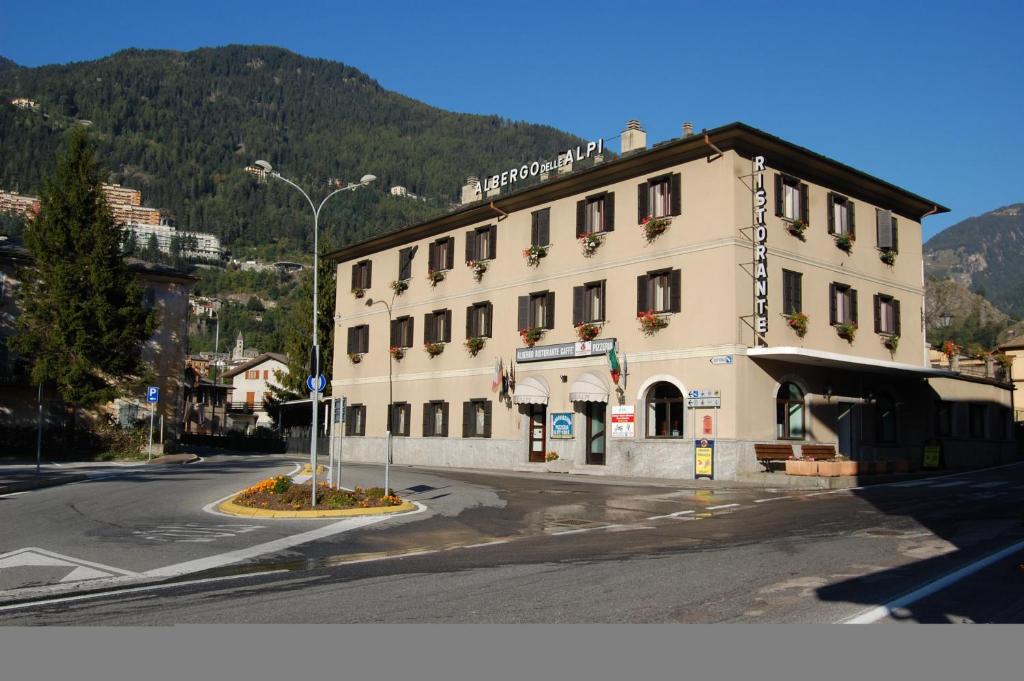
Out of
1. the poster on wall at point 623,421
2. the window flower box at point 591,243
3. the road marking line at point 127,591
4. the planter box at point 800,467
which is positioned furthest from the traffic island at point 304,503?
the window flower box at point 591,243

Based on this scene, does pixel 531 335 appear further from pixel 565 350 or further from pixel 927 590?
pixel 927 590

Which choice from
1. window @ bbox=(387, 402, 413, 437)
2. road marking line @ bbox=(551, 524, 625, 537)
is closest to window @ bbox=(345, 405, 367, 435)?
window @ bbox=(387, 402, 413, 437)

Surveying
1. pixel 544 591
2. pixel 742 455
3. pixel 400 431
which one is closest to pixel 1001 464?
pixel 742 455

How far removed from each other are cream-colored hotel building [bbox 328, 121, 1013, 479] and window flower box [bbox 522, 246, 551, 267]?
0.41 ft

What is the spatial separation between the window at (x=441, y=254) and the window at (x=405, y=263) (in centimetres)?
149

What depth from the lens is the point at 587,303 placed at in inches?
1396

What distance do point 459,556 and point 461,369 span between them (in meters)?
29.1

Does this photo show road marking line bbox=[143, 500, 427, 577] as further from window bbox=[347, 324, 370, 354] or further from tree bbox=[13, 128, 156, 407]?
window bbox=[347, 324, 370, 354]

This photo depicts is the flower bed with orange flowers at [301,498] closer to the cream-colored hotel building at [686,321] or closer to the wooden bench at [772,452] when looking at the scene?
the wooden bench at [772,452]

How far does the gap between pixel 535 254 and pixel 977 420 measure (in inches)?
739

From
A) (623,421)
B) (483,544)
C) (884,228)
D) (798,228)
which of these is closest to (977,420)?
(884,228)

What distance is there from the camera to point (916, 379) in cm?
3484

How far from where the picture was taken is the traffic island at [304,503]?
17.7 meters

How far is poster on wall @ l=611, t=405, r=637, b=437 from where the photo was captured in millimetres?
32656
